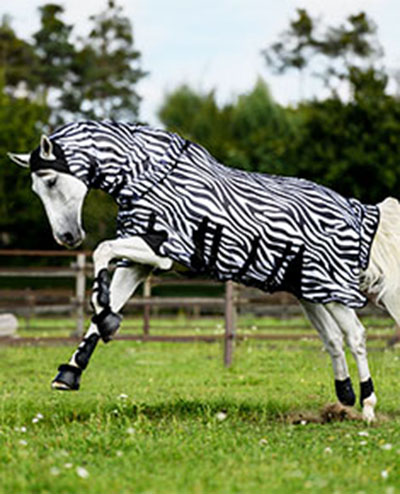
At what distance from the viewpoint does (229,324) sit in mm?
12719

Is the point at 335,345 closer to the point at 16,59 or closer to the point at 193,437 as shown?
the point at 193,437

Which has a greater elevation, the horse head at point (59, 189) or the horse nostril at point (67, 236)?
the horse head at point (59, 189)

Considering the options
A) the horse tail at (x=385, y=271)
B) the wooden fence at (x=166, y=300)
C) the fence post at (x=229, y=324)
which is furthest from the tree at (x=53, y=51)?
the horse tail at (x=385, y=271)

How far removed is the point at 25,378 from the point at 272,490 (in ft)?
23.1

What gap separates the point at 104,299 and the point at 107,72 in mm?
37772

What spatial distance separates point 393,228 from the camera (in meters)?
7.39

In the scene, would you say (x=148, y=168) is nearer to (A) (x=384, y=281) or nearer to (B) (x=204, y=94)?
(A) (x=384, y=281)

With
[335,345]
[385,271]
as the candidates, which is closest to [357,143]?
[385,271]

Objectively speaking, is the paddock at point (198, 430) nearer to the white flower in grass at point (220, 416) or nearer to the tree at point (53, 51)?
the white flower in grass at point (220, 416)

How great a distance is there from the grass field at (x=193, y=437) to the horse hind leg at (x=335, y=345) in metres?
0.31

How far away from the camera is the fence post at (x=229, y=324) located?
12508 millimetres

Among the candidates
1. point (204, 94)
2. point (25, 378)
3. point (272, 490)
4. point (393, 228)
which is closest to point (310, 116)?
point (204, 94)

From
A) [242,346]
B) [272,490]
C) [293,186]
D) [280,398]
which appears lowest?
[242,346]

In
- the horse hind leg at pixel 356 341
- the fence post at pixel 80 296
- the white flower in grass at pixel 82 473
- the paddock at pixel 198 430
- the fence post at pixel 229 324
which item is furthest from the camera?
the fence post at pixel 80 296
